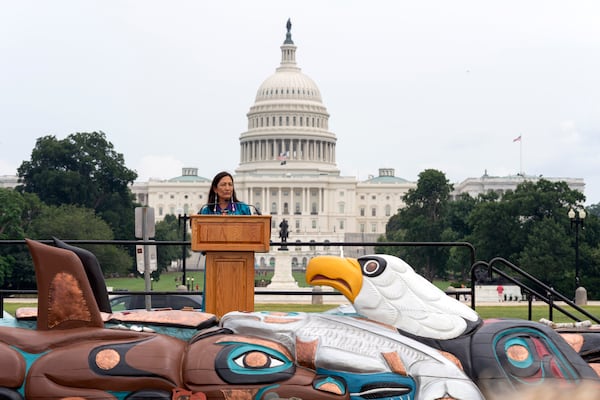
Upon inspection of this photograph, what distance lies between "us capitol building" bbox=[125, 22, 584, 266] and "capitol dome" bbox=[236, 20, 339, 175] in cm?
15

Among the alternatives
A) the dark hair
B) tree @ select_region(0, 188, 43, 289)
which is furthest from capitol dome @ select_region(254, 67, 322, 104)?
the dark hair

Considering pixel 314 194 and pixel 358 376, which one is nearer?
pixel 358 376

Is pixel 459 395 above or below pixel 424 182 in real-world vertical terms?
below

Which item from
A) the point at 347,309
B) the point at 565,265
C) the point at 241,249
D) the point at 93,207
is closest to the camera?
the point at 347,309

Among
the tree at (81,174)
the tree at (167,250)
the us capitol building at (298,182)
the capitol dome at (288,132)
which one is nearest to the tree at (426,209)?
the tree at (167,250)

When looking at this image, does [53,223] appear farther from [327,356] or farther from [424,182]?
[327,356]

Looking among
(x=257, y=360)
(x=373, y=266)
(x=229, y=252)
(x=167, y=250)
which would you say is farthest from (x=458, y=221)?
(x=257, y=360)

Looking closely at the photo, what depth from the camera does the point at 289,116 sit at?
534 ft

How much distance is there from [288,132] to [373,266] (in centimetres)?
15662

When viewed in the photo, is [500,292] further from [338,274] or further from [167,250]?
[167,250]

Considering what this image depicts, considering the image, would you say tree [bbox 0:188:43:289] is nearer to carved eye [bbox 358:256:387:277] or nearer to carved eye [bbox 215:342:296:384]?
carved eye [bbox 358:256:387:277]

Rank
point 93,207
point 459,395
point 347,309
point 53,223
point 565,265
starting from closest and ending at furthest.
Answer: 1. point 459,395
2. point 347,309
3. point 565,265
4. point 53,223
5. point 93,207

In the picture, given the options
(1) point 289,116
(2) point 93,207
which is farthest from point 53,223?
(1) point 289,116

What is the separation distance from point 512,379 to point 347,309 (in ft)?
3.78
